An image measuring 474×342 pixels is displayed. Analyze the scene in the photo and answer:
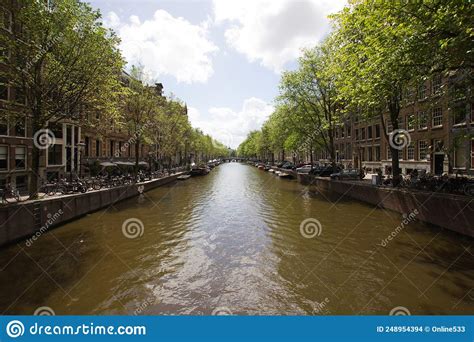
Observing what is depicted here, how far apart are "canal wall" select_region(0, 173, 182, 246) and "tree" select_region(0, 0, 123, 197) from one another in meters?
1.45

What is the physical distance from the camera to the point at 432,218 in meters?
13.5

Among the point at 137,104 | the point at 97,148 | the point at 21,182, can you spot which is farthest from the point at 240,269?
the point at 97,148

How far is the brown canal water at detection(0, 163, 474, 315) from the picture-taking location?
666 centimetres

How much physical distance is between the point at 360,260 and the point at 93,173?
34.2 meters

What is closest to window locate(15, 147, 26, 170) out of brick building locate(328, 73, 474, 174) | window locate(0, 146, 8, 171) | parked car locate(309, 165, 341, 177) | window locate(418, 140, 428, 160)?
window locate(0, 146, 8, 171)

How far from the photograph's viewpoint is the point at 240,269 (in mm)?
8883

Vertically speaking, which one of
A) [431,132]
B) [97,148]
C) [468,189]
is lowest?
[468,189]

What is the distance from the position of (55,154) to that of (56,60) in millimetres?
17399

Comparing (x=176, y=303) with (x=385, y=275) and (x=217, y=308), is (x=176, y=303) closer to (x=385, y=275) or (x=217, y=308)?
(x=217, y=308)

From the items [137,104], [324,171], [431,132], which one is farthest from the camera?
[324,171]

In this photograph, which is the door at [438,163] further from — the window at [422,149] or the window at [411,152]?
the window at [411,152]

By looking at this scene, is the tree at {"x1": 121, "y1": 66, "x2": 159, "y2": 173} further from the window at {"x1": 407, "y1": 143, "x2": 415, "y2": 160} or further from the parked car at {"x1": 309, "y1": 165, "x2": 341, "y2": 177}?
the window at {"x1": 407, "y1": 143, "x2": 415, "y2": 160}

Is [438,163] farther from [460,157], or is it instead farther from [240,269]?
[240,269]

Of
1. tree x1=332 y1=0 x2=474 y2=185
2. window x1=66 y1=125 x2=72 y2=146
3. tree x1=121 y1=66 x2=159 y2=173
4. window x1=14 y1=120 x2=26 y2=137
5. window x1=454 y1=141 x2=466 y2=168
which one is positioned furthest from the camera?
window x1=66 y1=125 x2=72 y2=146
